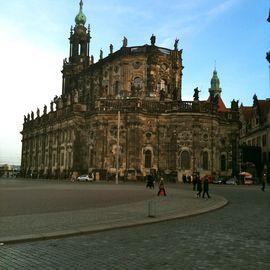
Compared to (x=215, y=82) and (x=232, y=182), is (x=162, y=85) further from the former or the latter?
(x=215, y=82)

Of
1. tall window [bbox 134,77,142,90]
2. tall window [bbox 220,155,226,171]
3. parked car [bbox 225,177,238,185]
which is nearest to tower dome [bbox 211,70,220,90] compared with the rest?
tall window [bbox 134,77,142,90]

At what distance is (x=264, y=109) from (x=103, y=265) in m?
71.5

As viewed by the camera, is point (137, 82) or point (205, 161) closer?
point (205, 161)

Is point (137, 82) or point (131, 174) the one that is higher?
point (137, 82)

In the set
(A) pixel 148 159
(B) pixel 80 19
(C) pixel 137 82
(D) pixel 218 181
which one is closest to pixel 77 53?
(B) pixel 80 19

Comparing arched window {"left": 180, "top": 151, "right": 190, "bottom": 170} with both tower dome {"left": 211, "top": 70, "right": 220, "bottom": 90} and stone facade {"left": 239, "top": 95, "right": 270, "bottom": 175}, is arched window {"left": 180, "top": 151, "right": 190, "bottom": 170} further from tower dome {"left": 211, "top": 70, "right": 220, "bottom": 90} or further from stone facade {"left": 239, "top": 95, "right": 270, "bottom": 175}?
tower dome {"left": 211, "top": 70, "right": 220, "bottom": 90}

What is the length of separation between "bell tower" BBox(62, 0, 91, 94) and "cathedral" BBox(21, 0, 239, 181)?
3589mm

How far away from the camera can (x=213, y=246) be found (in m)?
10.2

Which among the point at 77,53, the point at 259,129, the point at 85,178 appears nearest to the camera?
the point at 85,178

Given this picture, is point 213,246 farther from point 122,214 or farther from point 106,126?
point 106,126

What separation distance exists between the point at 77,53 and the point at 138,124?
32.5m

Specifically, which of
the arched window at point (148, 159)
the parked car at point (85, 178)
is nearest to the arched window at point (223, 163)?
the arched window at point (148, 159)

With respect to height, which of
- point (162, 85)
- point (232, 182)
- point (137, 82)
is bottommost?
point (232, 182)

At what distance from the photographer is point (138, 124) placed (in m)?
64.1
